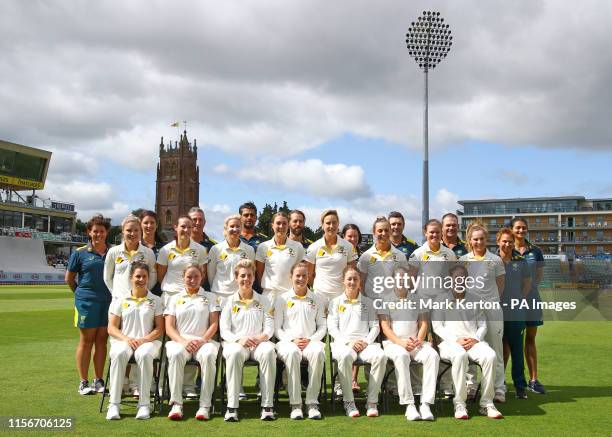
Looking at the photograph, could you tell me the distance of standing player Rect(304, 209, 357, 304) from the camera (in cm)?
637

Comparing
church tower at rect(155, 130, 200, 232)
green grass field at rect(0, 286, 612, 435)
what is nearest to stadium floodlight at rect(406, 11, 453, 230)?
green grass field at rect(0, 286, 612, 435)

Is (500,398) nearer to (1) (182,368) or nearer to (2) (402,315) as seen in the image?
(2) (402,315)

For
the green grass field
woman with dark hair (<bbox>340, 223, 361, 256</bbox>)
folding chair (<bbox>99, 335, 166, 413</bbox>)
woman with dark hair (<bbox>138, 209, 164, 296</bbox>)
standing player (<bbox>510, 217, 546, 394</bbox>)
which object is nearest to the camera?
the green grass field

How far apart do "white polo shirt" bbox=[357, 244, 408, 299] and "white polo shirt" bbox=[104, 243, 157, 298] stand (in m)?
2.21

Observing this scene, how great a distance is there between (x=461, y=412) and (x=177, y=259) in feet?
10.3

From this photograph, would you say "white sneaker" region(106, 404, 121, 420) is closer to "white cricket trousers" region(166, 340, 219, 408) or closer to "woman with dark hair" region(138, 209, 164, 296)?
"white cricket trousers" region(166, 340, 219, 408)

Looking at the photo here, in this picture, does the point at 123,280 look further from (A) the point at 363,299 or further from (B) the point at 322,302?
(A) the point at 363,299

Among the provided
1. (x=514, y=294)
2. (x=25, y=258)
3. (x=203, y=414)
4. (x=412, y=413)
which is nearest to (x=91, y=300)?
(x=203, y=414)

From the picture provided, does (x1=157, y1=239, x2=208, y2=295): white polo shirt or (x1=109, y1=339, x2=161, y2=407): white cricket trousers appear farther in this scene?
(x1=157, y1=239, x2=208, y2=295): white polo shirt

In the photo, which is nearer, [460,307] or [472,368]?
[460,307]

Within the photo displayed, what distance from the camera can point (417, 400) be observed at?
20.1 feet

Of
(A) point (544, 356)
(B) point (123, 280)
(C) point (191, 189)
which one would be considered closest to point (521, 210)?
(C) point (191, 189)

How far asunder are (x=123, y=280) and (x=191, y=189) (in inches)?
4007

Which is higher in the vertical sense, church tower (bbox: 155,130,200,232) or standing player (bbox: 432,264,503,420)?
church tower (bbox: 155,130,200,232)
